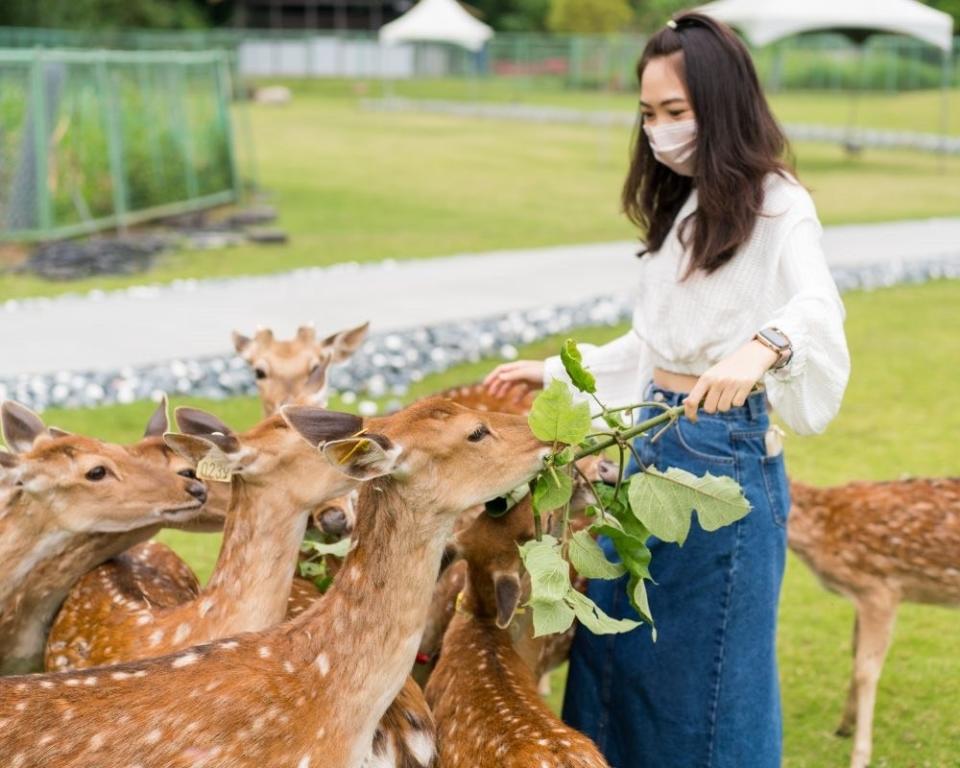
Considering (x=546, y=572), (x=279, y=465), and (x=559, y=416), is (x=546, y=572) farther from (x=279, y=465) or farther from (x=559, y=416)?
(x=279, y=465)

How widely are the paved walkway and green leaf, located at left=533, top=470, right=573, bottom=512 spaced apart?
6.86m

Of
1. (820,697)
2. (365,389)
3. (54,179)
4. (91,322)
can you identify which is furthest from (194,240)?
(820,697)

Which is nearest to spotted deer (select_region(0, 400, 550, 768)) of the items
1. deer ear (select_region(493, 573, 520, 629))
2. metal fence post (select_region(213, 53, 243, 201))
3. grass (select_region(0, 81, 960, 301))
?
deer ear (select_region(493, 573, 520, 629))

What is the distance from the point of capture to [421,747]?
3627 millimetres

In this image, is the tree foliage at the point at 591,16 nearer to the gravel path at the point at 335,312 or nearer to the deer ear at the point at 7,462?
the gravel path at the point at 335,312

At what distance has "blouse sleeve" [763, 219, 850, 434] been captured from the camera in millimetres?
3520

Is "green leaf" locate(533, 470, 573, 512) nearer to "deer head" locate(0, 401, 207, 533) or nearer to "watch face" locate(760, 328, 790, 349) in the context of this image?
"watch face" locate(760, 328, 790, 349)

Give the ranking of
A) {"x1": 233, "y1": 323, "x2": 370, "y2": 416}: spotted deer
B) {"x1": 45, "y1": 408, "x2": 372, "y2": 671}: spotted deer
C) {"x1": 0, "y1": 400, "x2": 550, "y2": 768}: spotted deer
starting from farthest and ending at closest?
{"x1": 233, "y1": 323, "x2": 370, "y2": 416}: spotted deer → {"x1": 45, "y1": 408, "x2": 372, "y2": 671}: spotted deer → {"x1": 0, "y1": 400, "x2": 550, "y2": 768}: spotted deer

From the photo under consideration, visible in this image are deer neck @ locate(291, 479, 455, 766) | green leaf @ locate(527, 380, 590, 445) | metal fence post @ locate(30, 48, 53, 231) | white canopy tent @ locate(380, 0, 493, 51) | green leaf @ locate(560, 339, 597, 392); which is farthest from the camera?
white canopy tent @ locate(380, 0, 493, 51)

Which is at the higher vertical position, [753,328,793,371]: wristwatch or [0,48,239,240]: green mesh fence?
[753,328,793,371]: wristwatch

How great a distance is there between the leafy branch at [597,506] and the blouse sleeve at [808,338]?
29 cm

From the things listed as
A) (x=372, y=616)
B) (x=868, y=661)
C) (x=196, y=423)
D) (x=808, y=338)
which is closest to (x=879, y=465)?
(x=868, y=661)

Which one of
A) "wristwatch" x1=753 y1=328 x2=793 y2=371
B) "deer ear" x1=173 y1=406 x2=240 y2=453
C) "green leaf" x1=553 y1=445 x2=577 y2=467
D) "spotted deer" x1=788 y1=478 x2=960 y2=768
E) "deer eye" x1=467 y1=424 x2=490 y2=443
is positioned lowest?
"spotted deer" x1=788 y1=478 x2=960 y2=768

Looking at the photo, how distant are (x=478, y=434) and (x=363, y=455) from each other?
0.34 m
